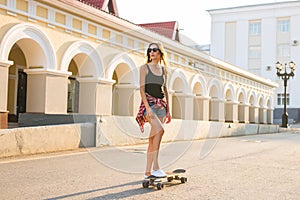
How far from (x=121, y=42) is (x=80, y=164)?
11226 mm

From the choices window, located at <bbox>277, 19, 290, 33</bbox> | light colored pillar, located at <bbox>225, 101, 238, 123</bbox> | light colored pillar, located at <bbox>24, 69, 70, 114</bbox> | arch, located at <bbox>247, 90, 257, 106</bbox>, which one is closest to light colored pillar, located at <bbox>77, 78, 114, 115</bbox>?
light colored pillar, located at <bbox>24, 69, 70, 114</bbox>

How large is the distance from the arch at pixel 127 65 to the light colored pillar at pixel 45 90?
2.92 meters

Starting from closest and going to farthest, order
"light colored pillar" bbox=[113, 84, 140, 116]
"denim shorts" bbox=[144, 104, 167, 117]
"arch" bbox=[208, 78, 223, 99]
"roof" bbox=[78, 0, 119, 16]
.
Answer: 1. "denim shorts" bbox=[144, 104, 167, 117]
2. "light colored pillar" bbox=[113, 84, 140, 116]
3. "roof" bbox=[78, 0, 119, 16]
4. "arch" bbox=[208, 78, 223, 99]

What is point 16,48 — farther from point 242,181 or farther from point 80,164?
point 242,181

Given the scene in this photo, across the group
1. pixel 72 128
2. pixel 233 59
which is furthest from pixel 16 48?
pixel 233 59

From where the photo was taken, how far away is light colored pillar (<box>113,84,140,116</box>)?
20.2 m

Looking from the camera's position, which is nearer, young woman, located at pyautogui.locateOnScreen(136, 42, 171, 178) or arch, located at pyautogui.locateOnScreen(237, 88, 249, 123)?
young woman, located at pyautogui.locateOnScreen(136, 42, 171, 178)

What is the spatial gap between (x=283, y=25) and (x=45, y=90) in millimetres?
45769

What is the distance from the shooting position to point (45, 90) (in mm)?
15422

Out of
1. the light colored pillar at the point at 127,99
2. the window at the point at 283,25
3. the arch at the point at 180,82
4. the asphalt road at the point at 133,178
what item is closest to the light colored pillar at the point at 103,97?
the light colored pillar at the point at 127,99

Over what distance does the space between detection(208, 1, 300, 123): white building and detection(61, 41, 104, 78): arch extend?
129 feet

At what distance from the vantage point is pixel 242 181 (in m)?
6.90

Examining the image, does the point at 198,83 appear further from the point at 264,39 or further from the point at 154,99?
the point at 264,39

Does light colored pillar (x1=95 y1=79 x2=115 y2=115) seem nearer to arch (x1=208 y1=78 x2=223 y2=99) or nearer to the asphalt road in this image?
the asphalt road
